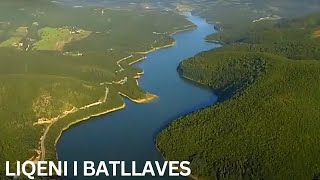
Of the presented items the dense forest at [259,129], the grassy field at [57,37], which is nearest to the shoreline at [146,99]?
the dense forest at [259,129]

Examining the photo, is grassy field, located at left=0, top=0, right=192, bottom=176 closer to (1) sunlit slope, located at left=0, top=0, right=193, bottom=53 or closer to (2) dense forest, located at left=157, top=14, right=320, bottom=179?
(1) sunlit slope, located at left=0, top=0, right=193, bottom=53

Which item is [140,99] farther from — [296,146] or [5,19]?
[5,19]

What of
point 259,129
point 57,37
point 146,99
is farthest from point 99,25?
point 259,129

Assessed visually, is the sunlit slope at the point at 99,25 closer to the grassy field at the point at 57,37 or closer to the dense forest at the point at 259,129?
the grassy field at the point at 57,37

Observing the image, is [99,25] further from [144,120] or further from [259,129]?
[259,129]

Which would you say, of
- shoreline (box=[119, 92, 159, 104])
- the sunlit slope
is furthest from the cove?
the sunlit slope

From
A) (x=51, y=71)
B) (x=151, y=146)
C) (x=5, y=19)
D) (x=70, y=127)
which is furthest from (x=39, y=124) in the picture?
(x=5, y=19)
